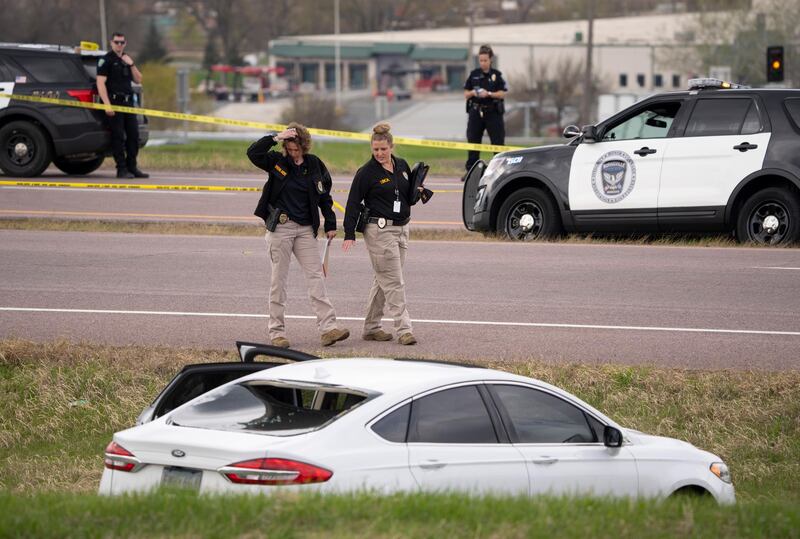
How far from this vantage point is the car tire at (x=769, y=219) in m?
15.4

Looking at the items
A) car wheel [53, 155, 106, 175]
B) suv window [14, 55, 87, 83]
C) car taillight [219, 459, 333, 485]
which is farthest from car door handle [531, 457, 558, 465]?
car wheel [53, 155, 106, 175]

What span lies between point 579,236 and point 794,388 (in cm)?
629

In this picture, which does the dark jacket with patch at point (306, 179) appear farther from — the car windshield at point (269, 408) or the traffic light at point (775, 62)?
the traffic light at point (775, 62)

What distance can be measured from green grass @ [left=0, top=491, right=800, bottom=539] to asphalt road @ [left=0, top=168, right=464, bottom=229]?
1166cm

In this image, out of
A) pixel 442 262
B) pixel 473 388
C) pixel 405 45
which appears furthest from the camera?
pixel 405 45

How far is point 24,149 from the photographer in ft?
71.3

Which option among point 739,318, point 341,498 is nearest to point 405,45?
point 739,318

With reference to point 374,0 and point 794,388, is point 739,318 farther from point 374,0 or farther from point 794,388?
point 374,0

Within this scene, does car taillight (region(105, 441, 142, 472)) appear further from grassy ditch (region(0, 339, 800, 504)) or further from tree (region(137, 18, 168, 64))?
tree (region(137, 18, 168, 64))

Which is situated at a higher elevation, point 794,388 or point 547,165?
point 547,165

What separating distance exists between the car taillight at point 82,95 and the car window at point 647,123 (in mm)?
9514

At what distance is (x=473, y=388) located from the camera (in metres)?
7.11

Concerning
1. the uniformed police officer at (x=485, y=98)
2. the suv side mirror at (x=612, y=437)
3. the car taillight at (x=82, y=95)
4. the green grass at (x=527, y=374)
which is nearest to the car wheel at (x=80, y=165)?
the car taillight at (x=82, y=95)

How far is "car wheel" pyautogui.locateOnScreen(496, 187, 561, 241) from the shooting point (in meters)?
16.2
